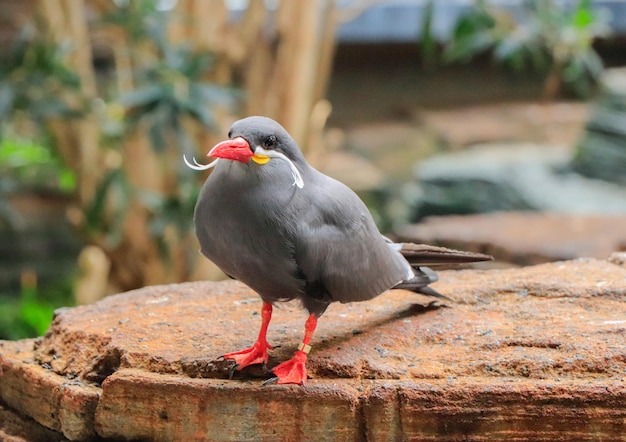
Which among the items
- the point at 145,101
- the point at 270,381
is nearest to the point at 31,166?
the point at 145,101

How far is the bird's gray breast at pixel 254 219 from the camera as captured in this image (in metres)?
2.17

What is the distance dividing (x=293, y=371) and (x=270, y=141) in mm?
676

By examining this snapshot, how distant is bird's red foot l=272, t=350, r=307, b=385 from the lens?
7.55ft

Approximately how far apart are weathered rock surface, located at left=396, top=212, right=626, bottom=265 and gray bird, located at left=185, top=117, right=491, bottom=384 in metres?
3.11

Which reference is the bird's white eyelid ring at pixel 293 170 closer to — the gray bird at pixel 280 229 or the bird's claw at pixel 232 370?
the gray bird at pixel 280 229

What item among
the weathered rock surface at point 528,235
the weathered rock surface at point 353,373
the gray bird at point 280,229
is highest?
the gray bird at point 280,229

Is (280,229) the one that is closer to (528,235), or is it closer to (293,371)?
(293,371)

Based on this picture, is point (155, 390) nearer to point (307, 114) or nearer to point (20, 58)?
point (20, 58)

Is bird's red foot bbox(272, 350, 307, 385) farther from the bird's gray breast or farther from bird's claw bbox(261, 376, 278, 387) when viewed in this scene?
the bird's gray breast

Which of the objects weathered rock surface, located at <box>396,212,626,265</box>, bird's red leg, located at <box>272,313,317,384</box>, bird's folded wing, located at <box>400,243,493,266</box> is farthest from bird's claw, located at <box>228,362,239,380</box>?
weathered rock surface, located at <box>396,212,626,265</box>

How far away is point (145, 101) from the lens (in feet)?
13.9

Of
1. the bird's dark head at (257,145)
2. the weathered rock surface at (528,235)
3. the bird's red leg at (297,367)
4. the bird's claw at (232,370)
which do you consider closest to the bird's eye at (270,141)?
the bird's dark head at (257,145)

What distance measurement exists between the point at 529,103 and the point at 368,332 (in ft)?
25.9

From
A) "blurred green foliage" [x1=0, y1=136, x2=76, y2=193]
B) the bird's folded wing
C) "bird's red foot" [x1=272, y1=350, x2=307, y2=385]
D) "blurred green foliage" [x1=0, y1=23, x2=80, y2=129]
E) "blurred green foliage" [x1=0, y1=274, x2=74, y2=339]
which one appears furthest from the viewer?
"blurred green foliage" [x1=0, y1=136, x2=76, y2=193]
